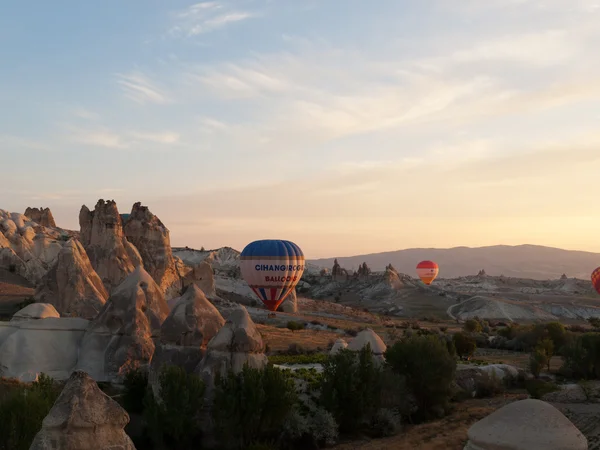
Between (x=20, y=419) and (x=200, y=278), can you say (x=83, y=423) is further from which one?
(x=200, y=278)

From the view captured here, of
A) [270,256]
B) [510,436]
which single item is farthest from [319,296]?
[510,436]

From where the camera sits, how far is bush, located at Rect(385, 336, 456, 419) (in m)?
24.3

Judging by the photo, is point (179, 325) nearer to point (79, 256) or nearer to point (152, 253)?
point (79, 256)

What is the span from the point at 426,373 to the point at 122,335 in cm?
1231

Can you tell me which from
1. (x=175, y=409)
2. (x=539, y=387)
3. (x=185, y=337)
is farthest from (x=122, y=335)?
(x=539, y=387)

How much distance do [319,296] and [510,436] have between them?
89.4 metres

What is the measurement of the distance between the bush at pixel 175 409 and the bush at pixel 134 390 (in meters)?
2.10

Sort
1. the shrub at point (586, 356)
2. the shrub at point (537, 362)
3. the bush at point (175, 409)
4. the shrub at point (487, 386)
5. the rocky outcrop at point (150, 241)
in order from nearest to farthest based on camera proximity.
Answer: the bush at point (175, 409) < the shrub at point (487, 386) < the shrub at point (537, 362) < the shrub at point (586, 356) < the rocky outcrop at point (150, 241)

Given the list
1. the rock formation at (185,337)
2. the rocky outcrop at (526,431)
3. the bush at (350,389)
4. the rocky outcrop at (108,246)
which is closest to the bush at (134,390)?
the rock formation at (185,337)

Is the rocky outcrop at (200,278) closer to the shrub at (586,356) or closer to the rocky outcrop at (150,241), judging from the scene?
the rocky outcrop at (150,241)

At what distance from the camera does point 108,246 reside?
48.3 m

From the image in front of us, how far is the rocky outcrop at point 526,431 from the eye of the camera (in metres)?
11.2

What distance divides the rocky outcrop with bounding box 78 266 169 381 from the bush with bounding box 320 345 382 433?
7508 mm

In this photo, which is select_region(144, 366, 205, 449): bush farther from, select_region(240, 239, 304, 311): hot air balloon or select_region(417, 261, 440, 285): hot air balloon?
select_region(417, 261, 440, 285): hot air balloon
